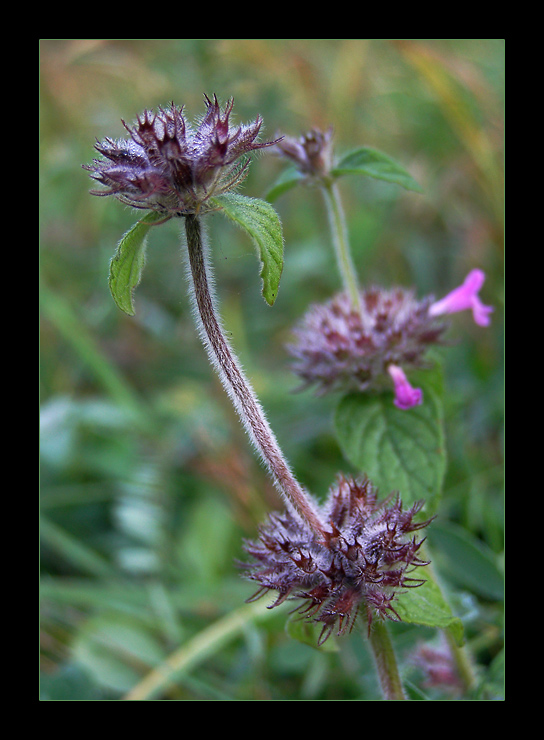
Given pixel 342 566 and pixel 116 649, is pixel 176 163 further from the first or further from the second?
pixel 116 649

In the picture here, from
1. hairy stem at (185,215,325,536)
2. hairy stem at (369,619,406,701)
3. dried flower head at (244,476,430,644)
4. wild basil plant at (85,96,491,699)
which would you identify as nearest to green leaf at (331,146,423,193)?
wild basil plant at (85,96,491,699)

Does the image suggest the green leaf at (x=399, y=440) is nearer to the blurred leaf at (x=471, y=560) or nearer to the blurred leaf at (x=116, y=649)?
the blurred leaf at (x=471, y=560)

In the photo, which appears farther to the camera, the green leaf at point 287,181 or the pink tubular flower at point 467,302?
the pink tubular flower at point 467,302

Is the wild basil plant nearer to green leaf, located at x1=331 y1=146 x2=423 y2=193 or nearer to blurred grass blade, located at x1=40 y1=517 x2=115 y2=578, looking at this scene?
green leaf, located at x1=331 y1=146 x2=423 y2=193

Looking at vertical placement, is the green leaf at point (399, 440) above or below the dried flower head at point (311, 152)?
below

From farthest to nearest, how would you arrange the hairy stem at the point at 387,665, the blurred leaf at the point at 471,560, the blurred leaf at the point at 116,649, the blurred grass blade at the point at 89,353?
the blurred grass blade at the point at 89,353 < the blurred leaf at the point at 116,649 < the blurred leaf at the point at 471,560 < the hairy stem at the point at 387,665

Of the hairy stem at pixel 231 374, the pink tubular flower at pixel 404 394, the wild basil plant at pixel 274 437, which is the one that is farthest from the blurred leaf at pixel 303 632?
the pink tubular flower at pixel 404 394

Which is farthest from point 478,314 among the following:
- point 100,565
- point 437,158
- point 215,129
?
point 437,158
